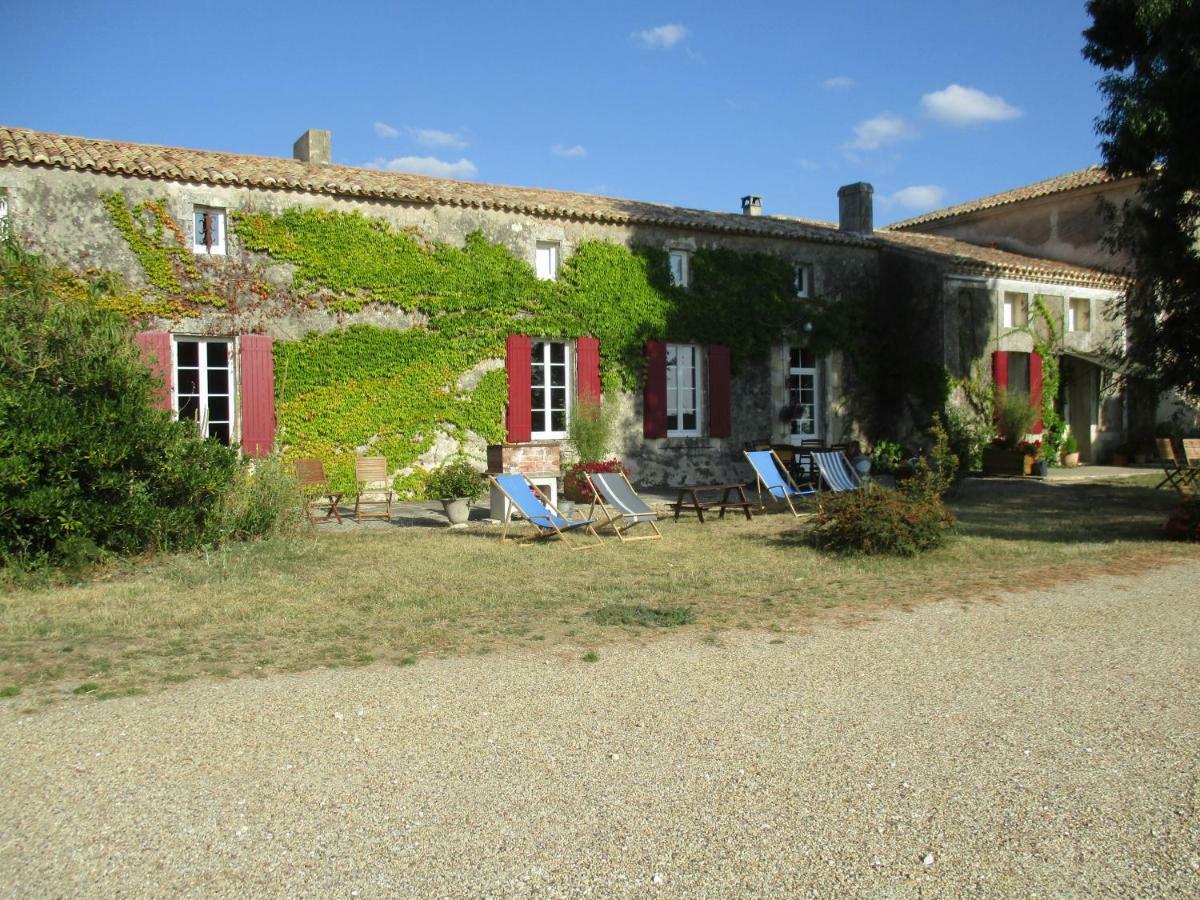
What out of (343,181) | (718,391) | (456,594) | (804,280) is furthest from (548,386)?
(456,594)

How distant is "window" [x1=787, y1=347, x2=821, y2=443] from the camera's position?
16.1 meters

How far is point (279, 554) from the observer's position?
26.3ft

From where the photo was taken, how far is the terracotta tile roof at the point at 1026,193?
1898 centimetres

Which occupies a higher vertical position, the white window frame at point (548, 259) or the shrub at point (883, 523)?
the white window frame at point (548, 259)

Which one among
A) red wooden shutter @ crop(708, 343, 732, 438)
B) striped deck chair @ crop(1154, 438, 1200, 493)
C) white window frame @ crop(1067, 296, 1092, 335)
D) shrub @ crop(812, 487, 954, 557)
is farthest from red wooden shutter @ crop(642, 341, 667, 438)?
white window frame @ crop(1067, 296, 1092, 335)

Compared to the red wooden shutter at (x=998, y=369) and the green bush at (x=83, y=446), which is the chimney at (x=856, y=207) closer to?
the red wooden shutter at (x=998, y=369)

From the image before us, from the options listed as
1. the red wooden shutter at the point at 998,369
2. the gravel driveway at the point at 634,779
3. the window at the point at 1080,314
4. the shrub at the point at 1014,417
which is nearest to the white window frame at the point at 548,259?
the shrub at the point at 1014,417

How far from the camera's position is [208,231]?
1169cm

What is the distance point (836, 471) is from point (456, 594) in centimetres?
616

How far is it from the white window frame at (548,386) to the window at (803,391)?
402 cm

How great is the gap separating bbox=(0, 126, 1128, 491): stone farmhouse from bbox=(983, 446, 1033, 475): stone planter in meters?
1.20

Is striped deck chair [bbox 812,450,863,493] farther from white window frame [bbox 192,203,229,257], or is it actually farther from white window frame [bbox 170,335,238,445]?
white window frame [bbox 192,203,229,257]

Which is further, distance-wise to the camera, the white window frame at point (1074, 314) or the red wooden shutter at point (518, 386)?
the white window frame at point (1074, 314)

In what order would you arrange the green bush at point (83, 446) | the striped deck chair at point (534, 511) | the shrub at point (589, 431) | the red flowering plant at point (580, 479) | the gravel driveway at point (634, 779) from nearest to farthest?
the gravel driveway at point (634, 779) → the green bush at point (83, 446) → the striped deck chair at point (534, 511) → the red flowering plant at point (580, 479) → the shrub at point (589, 431)
